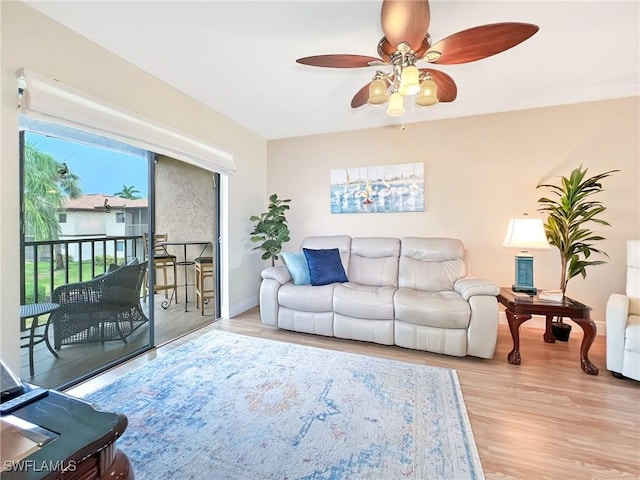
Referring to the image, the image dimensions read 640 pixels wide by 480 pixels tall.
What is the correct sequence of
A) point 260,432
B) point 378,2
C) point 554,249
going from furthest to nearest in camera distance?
point 554,249 → point 378,2 → point 260,432

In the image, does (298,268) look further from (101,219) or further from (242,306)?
(101,219)

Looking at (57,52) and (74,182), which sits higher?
(57,52)

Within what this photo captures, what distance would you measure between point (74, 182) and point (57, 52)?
859mm

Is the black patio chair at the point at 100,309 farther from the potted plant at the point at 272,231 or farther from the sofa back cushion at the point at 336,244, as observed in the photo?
the sofa back cushion at the point at 336,244

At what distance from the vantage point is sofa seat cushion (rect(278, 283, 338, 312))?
2811 millimetres

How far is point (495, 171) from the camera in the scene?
10.7ft

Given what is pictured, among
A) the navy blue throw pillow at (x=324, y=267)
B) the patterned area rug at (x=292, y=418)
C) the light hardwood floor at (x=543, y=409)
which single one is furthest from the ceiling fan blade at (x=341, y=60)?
the light hardwood floor at (x=543, y=409)

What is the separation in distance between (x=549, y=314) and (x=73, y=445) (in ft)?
9.54

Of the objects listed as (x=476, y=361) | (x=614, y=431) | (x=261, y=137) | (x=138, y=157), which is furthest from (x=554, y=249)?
(x=138, y=157)

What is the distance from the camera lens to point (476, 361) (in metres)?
2.36

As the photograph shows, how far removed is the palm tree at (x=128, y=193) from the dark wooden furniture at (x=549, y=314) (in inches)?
138

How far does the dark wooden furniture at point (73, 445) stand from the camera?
54 cm

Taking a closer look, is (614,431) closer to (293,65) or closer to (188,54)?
(293,65)

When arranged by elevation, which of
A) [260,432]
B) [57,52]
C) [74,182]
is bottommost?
[260,432]
